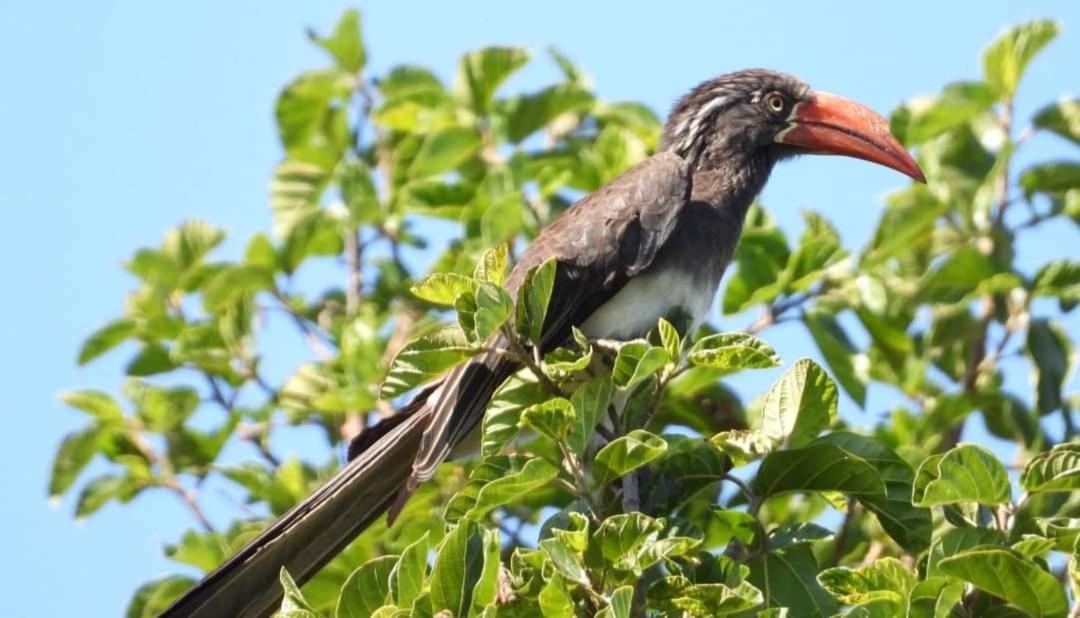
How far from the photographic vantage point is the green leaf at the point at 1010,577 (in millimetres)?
3701

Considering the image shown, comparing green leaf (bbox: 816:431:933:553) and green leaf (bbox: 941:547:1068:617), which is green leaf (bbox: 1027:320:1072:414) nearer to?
green leaf (bbox: 816:431:933:553)

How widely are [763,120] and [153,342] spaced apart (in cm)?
259

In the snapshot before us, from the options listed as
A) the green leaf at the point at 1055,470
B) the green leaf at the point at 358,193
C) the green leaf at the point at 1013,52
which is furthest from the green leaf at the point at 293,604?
the green leaf at the point at 1013,52

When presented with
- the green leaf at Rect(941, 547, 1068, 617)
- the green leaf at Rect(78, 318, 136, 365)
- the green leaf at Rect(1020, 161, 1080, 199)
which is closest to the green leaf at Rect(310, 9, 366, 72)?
the green leaf at Rect(78, 318, 136, 365)

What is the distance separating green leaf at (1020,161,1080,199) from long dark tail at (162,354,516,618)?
262 cm

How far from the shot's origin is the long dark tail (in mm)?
4836

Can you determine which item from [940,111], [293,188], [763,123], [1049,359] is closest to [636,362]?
[763,123]

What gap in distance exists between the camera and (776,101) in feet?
21.4

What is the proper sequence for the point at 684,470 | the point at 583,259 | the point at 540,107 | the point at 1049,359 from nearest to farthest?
1. the point at 684,470
2. the point at 583,259
3. the point at 1049,359
4. the point at 540,107

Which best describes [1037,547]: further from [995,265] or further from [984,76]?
[984,76]

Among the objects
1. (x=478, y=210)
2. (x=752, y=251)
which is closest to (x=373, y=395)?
(x=478, y=210)

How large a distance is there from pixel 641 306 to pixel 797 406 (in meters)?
1.16

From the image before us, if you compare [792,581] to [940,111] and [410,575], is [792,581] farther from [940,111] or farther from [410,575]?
[940,111]

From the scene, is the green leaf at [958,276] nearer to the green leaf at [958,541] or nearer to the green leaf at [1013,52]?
the green leaf at [1013,52]
